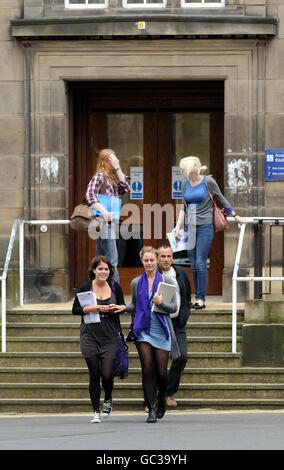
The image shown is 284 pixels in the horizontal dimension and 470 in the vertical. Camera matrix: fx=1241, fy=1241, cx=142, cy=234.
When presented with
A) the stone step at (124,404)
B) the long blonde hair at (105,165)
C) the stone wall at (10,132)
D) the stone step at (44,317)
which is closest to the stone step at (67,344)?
the stone step at (44,317)

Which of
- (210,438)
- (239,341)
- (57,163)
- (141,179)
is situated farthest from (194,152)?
(210,438)

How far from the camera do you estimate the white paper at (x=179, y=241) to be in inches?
545

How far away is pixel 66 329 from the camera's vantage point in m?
13.7

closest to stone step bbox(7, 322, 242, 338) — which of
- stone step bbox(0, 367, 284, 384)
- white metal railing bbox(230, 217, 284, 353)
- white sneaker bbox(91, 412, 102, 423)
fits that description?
white metal railing bbox(230, 217, 284, 353)

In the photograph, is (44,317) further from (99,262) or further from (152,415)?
(152,415)

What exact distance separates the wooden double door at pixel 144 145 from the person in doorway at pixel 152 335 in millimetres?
4229

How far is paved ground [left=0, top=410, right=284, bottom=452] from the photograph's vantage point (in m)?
10.2

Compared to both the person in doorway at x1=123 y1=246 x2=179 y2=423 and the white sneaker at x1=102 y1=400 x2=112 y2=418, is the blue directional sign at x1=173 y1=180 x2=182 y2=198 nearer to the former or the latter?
the person in doorway at x1=123 y1=246 x2=179 y2=423

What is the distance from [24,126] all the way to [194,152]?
2362 millimetres

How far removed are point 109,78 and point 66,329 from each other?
3471mm

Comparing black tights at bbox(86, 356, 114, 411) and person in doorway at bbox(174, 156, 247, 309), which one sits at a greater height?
person in doorway at bbox(174, 156, 247, 309)

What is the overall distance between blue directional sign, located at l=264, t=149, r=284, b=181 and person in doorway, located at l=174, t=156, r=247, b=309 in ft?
4.23

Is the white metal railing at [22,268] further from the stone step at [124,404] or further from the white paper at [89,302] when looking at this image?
the white paper at [89,302]
